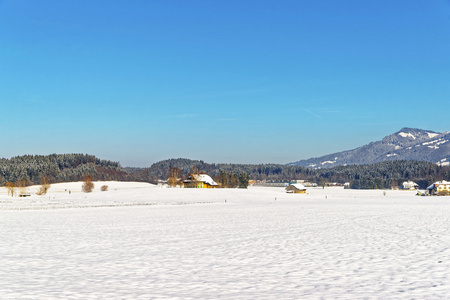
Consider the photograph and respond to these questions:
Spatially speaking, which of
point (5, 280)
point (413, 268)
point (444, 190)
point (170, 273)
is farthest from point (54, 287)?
point (444, 190)

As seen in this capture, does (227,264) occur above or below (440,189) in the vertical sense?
below

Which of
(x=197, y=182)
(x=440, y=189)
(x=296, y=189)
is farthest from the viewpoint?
(x=296, y=189)

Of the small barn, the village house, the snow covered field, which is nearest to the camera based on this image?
the snow covered field

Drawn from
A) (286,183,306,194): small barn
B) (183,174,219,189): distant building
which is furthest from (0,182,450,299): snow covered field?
(286,183,306,194): small barn

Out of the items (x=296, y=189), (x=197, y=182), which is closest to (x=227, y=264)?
(x=197, y=182)

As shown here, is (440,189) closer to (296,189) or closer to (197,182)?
(296,189)

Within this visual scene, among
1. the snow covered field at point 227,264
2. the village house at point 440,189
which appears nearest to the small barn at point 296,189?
the village house at point 440,189

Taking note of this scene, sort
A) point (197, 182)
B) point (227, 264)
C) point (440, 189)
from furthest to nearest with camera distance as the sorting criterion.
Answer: point (440, 189) < point (197, 182) < point (227, 264)

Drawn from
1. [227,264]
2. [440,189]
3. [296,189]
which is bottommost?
[227,264]

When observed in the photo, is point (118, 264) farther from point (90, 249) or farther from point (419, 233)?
point (419, 233)

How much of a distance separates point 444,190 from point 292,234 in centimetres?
12155

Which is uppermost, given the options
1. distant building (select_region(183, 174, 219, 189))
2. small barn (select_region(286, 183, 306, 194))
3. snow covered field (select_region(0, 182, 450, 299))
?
distant building (select_region(183, 174, 219, 189))

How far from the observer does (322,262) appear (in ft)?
48.5

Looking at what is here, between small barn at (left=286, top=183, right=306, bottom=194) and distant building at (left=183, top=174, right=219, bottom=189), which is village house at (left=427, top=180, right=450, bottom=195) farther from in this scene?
distant building at (left=183, top=174, right=219, bottom=189)
